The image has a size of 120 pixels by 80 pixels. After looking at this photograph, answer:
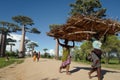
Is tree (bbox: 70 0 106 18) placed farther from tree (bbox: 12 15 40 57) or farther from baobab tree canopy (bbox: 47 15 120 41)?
baobab tree canopy (bbox: 47 15 120 41)

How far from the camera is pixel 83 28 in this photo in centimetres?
1276

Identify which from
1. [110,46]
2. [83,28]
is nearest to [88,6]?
[110,46]

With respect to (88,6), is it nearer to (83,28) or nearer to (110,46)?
(110,46)

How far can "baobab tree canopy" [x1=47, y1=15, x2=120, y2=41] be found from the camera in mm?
11461

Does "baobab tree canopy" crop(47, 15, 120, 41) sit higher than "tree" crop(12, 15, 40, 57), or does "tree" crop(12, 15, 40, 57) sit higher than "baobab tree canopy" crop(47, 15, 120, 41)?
"tree" crop(12, 15, 40, 57)

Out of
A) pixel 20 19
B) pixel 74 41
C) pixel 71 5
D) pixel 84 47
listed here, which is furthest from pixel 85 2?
pixel 74 41

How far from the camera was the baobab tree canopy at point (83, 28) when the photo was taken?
11.5 metres

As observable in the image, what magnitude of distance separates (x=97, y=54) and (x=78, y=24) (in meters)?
1.85

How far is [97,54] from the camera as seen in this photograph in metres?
11.2

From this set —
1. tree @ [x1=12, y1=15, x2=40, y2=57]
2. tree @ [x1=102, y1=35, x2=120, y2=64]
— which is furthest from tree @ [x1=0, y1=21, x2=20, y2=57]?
tree @ [x1=102, y1=35, x2=120, y2=64]

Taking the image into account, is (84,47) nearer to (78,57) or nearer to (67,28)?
(78,57)

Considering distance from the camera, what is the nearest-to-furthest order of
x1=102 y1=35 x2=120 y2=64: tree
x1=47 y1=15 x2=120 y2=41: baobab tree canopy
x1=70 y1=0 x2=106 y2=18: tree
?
1. x1=47 y1=15 x2=120 y2=41: baobab tree canopy
2. x1=70 y1=0 x2=106 y2=18: tree
3. x1=102 y1=35 x2=120 y2=64: tree

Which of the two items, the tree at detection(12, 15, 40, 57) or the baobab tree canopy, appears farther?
the tree at detection(12, 15, 40, 57)

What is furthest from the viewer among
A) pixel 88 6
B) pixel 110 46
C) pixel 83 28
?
pixel 110 46
